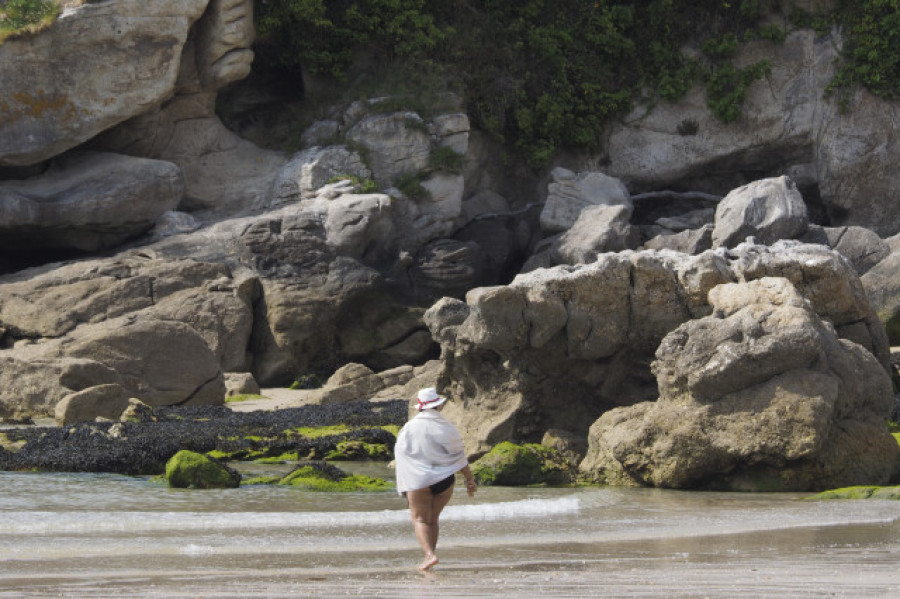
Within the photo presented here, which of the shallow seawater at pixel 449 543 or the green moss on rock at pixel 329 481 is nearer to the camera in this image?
the shallow seawater at pixel 449 543

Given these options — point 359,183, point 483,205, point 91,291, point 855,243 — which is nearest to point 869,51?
point 855,243

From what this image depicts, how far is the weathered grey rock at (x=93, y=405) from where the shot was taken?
18.0 metres

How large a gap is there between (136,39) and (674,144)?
42.5 feet

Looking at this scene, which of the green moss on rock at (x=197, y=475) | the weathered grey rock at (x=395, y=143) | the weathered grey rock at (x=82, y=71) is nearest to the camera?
the green moss on rock at (x=197, y=475)

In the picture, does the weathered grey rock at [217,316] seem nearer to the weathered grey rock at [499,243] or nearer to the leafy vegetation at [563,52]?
the weathered grey rock at [499,243]

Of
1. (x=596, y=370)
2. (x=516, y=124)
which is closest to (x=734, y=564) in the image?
(x=596, y=370)

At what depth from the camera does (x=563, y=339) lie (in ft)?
48.9

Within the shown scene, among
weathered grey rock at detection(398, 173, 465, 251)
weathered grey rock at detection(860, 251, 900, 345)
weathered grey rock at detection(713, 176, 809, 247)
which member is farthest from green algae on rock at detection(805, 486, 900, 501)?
weathered grey rock at detection(398, 173, 465, 251)

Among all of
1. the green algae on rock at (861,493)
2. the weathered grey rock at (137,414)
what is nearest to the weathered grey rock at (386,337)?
the weathered grey rock at (137,414)

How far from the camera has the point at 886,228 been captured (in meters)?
31.5

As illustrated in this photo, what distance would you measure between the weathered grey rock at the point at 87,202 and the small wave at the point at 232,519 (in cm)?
1580

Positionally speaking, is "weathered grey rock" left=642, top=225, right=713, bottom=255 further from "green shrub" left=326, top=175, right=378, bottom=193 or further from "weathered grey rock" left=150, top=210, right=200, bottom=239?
"weathered grey rock" left=150, top=210, right=200, bottom=239

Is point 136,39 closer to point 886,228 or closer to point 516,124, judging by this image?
point 516,124

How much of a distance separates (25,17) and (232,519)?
1797cm
